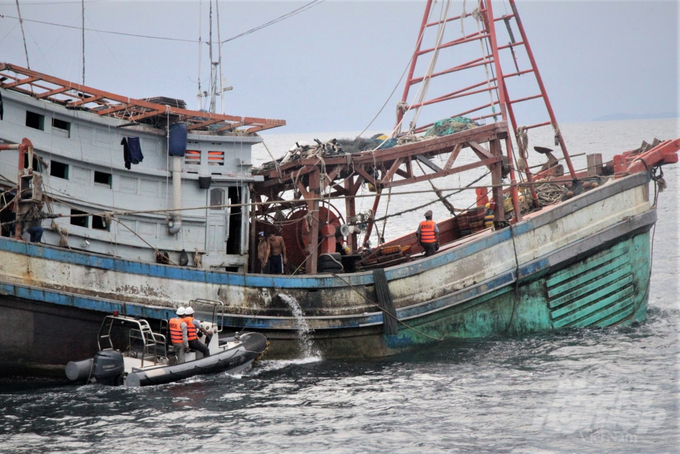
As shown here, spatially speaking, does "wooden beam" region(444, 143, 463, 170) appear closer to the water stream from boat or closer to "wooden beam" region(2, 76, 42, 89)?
the water stream from boat

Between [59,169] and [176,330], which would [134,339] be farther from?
[59,169]

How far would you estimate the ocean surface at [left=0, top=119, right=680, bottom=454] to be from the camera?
11.3 m

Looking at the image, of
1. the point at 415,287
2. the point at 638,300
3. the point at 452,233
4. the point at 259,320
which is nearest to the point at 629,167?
the point at 638,300

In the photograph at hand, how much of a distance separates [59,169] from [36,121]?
96 cm

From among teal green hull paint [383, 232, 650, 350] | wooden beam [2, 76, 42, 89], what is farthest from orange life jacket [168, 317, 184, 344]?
wooden beam [2, 76, 42, 89]

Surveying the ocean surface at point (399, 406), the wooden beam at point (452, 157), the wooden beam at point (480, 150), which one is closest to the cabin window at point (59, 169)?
the ocean surface at point (399, 406)

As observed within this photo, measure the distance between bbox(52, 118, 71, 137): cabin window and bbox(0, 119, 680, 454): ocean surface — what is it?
4.61 m

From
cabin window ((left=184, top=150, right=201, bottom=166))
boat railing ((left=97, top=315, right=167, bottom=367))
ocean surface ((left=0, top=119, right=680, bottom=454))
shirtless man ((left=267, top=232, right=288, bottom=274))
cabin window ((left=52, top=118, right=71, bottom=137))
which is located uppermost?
cabin window ((left=52, top=118, right=71, bottom=137))

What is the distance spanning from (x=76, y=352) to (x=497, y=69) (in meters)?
10.0

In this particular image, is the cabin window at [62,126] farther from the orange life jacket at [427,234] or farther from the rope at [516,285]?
the rope at [516,285]

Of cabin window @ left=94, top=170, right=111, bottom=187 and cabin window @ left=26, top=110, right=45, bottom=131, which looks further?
cabin window @ left=94, top=170, right=111, bottom=187

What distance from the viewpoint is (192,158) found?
653 inches

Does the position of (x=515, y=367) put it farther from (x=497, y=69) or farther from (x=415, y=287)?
(x=497, y=69)

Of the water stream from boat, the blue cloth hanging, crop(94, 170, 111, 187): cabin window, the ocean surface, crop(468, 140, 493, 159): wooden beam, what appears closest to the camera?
the ocean surface
